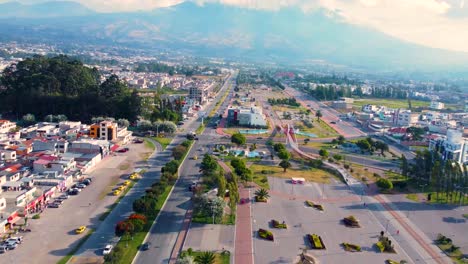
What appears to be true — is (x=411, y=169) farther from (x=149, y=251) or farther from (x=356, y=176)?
(x=149, y=251)

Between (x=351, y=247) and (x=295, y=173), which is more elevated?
(x=295, y=173)

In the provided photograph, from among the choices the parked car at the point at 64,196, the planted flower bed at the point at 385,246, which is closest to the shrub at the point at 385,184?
the planted flower bed at the point at 385,246

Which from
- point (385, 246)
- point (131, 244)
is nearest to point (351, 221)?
point (385, 246)

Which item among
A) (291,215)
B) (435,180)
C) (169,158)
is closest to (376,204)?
(435,180)

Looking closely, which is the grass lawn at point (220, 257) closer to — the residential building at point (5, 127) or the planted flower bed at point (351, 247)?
the planted flower bed at point (351, 247)

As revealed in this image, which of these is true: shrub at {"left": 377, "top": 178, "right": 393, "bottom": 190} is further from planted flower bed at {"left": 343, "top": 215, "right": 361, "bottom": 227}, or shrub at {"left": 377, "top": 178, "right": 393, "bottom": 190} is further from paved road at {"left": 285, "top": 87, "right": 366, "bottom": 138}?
paved road at {"left": 285, "top": 87, "right": 366, "bottom": 138}

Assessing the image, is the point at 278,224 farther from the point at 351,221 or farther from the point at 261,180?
the point at 261,180
